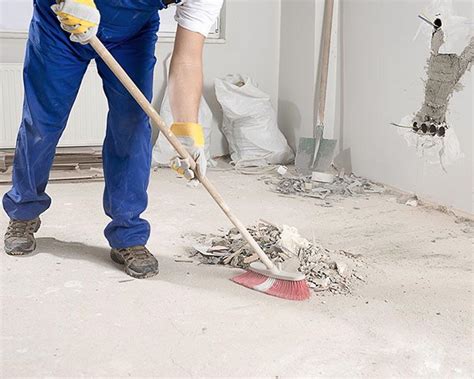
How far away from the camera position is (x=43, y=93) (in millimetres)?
2203

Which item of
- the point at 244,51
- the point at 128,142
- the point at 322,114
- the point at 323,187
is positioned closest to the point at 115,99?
the point at 128,142

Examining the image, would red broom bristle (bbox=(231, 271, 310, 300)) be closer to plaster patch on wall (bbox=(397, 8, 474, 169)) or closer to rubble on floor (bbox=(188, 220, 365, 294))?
rubble on floor (bbox=(188, 220, 365, 294))

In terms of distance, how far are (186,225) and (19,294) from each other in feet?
3.16

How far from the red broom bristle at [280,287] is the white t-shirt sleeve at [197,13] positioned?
80 centimetres

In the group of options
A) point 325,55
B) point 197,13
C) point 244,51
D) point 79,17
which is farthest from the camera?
point 244,51

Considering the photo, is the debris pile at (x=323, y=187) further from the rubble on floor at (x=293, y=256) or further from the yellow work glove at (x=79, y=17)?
the yellow work glove at (x=79, y=17)

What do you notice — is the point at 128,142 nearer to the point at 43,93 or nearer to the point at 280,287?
the point at 43,93

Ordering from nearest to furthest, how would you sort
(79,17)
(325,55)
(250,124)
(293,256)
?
(79,17)
(293,256)
(325,55)
(250,124)

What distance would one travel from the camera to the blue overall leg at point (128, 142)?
2223 millimetres

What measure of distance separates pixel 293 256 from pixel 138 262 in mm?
527

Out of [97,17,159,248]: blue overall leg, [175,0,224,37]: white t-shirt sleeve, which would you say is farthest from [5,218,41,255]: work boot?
[175,0,224,37]: white t-shirt sleeve

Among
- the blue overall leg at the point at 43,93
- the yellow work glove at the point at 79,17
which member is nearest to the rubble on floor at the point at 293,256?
the blue overall leg at the point at 43,93

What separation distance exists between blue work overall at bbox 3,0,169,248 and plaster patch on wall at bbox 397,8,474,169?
1540mm

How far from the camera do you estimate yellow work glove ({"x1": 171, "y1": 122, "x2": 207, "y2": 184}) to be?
78.1 inches
